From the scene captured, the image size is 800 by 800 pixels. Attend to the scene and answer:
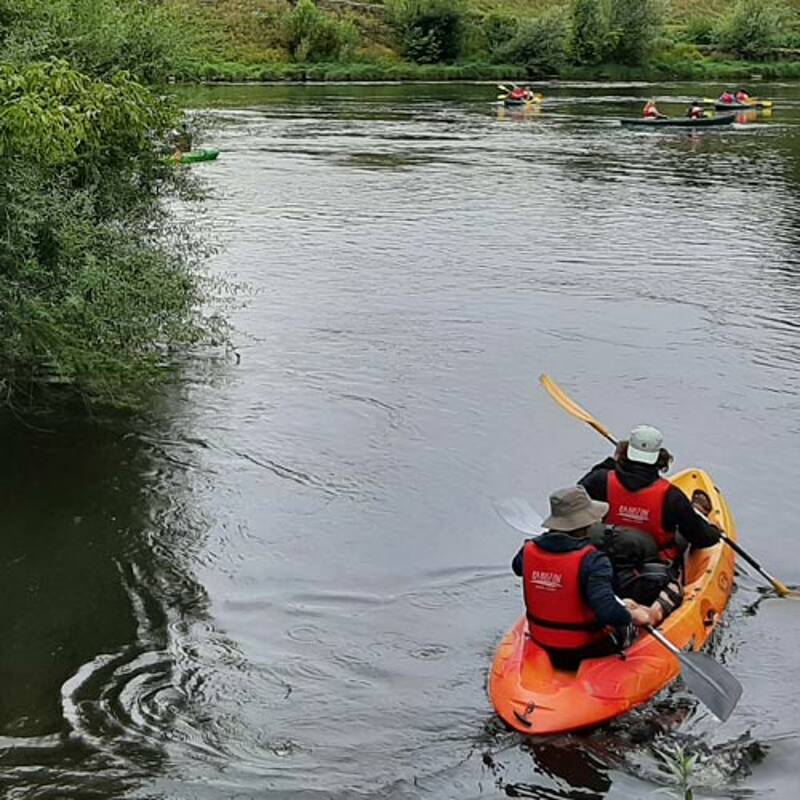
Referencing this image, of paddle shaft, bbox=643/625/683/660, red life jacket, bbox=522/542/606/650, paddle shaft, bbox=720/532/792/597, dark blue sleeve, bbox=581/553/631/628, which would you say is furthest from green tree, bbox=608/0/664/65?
dark blue sleeve, bbox=581/553/631/628

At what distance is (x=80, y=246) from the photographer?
34.4 ft

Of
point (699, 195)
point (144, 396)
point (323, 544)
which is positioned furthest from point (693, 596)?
point (699, 195)

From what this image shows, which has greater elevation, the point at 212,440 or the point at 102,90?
the point at 102,90

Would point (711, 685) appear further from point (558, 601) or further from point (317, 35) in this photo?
point (317, 35)

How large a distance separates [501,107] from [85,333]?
38.1 meters

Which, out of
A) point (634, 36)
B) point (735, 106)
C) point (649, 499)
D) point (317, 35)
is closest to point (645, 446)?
point (649, 499)

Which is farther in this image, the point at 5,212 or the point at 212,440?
the point at 212,440

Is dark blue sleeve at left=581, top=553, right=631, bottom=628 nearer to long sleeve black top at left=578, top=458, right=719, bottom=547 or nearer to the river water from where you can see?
the river water

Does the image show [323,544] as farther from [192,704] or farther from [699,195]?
[699,195]

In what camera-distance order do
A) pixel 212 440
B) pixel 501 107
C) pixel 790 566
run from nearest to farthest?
pixel 790 566 < pixel 212 440 < pixel 501 107

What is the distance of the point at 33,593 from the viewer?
923cm

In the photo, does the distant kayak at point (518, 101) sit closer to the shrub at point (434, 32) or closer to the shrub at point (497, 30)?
the shrub at point (434, 32)

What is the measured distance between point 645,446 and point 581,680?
70.3 inches

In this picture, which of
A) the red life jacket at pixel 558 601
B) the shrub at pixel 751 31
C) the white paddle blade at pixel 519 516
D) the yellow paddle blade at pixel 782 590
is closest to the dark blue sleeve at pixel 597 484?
the white paddle blade at pixel 519 516
